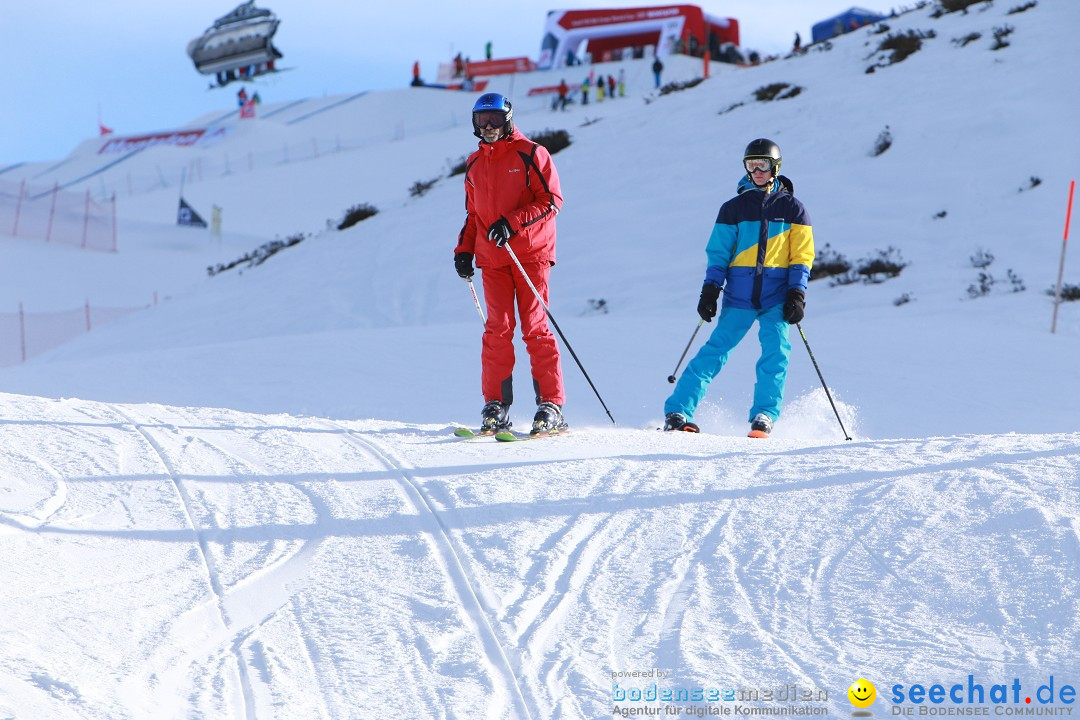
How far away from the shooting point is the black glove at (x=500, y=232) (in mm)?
5676

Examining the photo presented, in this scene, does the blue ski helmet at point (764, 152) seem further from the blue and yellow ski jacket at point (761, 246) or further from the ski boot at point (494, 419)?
the ski boot at point (494, 419)

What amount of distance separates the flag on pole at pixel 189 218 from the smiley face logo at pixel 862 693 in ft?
107

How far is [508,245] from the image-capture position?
5.98m

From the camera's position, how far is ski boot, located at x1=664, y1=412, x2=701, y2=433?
6.59 m

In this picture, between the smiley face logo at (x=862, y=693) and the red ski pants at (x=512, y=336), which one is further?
the red ski pants at (x=512, y=336)

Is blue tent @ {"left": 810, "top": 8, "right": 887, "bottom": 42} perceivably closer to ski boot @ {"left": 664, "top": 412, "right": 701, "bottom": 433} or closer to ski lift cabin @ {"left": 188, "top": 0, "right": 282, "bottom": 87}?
ski lift cabin @ {"left": 188, "top": 0, "right": 282, "bottom": 87}

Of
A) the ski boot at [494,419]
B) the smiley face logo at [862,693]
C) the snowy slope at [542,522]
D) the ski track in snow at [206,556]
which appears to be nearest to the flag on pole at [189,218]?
the snowy slope at [542,522]

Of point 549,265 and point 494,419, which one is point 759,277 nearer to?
point 549,265

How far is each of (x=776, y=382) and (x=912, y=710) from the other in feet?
13.7

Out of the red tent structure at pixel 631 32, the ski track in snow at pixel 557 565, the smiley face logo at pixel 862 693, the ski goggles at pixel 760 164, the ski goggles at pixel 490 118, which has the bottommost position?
the ski track in snow at pixel 557 565

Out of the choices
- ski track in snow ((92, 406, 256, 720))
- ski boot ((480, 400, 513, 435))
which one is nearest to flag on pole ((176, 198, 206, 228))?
ski track in snow ((92, 406, 256, 720))

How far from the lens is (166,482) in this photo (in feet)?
15.5

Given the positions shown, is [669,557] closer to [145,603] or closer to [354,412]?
[145,603]

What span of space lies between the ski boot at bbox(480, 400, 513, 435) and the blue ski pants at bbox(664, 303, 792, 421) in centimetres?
118
